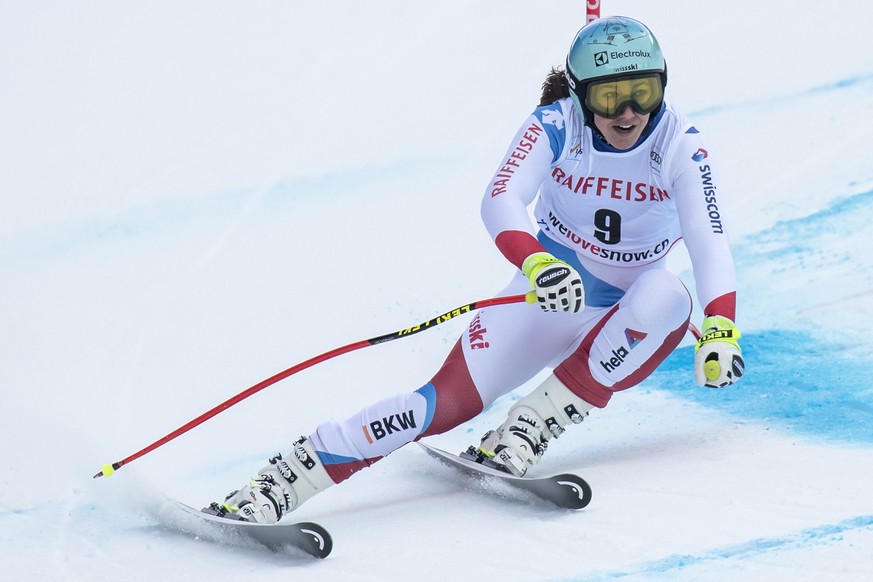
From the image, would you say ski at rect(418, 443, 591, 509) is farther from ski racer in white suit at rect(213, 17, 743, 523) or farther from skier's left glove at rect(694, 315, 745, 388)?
skier's left glove at rect(694, 315, 745, 388)

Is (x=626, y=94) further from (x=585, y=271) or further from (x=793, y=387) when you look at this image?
(x=793, y=387)

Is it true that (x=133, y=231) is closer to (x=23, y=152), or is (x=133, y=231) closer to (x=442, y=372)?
(x=23, y=152)

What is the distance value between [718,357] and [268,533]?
1212 mm

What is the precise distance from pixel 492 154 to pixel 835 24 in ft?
7.93

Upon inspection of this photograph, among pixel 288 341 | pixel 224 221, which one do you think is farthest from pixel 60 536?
pixel 224 221

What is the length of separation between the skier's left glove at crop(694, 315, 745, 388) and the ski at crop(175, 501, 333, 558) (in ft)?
3.34

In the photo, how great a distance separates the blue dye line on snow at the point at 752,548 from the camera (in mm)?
2848

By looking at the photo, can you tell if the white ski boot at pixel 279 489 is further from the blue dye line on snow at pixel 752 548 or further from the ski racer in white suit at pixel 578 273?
the blue dye line on snow at pixel 752 548

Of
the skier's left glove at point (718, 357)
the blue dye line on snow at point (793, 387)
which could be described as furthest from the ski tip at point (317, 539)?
the blue dye line on snow at point (793, 387)

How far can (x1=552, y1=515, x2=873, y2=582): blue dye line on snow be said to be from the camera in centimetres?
285

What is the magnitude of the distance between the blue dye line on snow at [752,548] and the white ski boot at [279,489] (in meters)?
0.81

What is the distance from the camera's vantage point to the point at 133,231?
591 cm

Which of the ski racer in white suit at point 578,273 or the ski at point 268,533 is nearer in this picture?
the ski at point 268,533

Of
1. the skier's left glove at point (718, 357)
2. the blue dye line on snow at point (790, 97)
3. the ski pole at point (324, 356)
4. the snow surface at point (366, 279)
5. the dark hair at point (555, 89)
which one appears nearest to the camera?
the skier's left glove at point (718, 357)
